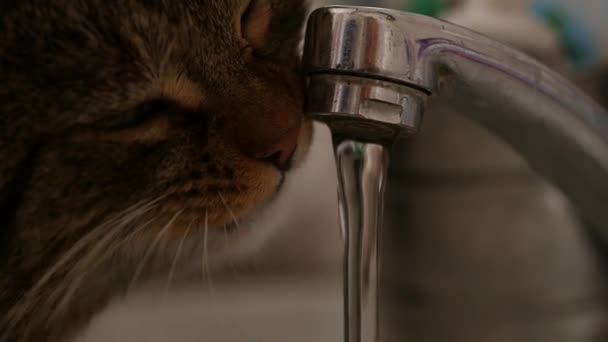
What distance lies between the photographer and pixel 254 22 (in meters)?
0.57

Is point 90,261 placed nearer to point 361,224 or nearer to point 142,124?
point 142,124

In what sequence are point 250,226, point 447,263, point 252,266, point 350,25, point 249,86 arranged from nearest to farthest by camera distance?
point 350,25 < point 249,86 < point 250,226 < point 252,266 < point 447,263

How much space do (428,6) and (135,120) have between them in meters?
0.68

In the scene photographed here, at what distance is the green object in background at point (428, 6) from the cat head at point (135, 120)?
20.0 inches

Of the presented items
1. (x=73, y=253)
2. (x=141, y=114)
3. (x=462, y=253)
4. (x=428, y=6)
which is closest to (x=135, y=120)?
(x=141, y=114)

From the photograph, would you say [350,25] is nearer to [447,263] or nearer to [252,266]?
[252,266]

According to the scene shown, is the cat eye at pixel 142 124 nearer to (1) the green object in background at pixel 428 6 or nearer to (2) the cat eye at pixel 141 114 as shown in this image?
(2) the cat eye at pixel 141 114

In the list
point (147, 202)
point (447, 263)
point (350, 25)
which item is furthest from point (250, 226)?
point (447, 263)

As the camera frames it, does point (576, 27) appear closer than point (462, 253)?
No

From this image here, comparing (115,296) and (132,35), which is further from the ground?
(132,35)

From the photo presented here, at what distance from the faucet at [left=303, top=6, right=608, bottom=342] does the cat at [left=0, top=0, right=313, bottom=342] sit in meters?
0.10

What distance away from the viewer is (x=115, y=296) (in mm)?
671

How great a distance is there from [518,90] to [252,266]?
45 cm

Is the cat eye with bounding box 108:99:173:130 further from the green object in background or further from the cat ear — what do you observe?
the green object in background
